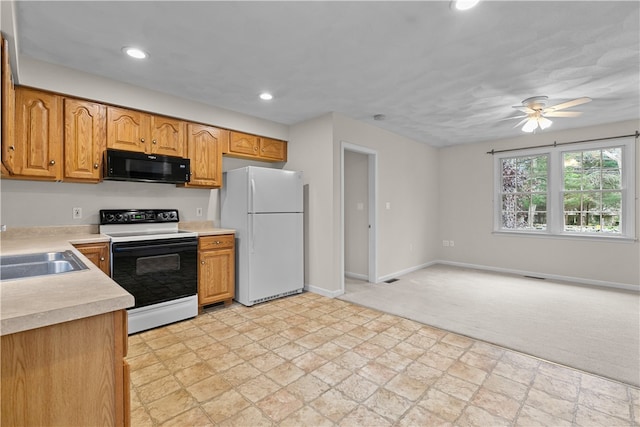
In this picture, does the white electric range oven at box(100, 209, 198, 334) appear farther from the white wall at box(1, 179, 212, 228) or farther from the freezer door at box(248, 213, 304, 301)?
the freezer door at box(248, 213, 304, 301)

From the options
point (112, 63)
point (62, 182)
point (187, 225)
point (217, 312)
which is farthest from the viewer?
point (187, 225)

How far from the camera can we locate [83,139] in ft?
9.32

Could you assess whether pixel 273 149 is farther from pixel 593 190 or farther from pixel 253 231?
pixel 593 190

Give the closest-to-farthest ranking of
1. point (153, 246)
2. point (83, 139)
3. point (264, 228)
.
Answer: point (83, 139) → point (153, 246) → point (264, 228)

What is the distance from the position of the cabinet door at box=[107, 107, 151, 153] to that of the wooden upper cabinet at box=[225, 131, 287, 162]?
0.98 meters

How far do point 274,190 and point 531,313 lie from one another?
3.32 metres

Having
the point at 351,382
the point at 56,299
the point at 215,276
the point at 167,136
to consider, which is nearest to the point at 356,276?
the point at 215,276

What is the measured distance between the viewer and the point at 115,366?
104 centimetres

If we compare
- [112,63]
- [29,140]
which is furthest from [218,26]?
[29,140]

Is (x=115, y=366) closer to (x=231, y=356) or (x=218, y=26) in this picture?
(x=231, y=356)

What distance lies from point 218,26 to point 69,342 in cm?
211

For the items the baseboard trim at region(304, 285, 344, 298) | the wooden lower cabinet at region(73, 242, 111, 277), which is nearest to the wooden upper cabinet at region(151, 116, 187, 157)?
the wooden lower cabinet at region(73, 242, 111, 277)

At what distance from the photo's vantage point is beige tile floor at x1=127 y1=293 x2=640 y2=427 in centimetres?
177

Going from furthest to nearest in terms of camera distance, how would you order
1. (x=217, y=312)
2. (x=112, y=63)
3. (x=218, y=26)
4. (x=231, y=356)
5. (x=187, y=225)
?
(x=187, y=225), (x=217, y=312), (x=112, y=63), (x=231, y=356), (x=218, y=26)
